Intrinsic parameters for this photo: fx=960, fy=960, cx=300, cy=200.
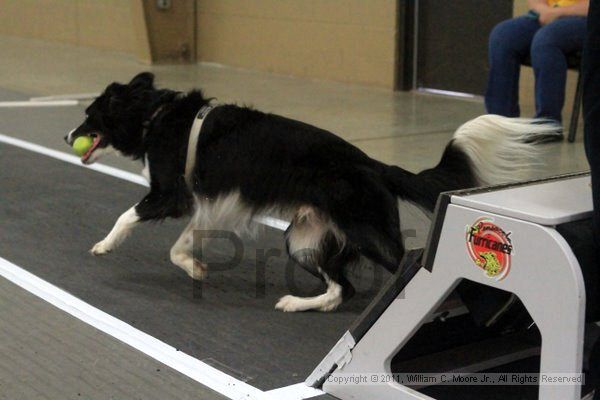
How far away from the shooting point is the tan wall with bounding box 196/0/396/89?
10.2 m

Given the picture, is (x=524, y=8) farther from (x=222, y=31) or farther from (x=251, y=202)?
(x=251, y=202)

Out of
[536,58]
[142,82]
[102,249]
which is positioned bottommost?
[102,249]

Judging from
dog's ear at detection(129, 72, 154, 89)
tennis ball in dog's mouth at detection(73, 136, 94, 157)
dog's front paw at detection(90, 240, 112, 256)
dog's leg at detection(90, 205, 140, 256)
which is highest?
dog's ear at detection(129, 72, 154, 89)

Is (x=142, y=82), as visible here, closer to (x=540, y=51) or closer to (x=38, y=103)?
(x=540, y=51)

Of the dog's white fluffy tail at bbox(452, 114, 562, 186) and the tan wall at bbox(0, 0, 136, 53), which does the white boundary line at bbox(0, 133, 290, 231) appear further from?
the tan wall at bbox(0, 0, 136, 53)

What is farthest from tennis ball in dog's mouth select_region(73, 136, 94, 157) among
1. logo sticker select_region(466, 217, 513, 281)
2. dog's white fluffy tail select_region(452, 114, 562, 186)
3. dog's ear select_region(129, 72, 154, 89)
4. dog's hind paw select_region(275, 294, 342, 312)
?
logo sticker select_region(466, 217, 513, 281)

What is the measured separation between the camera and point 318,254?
4.05m

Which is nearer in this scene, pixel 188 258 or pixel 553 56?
pixel 188 258

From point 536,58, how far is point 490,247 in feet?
15.1

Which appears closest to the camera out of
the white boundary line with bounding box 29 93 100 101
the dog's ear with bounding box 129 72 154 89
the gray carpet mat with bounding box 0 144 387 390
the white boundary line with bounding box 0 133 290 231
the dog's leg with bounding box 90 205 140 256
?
the gray carpet mat with bounding box 0 144 387 390

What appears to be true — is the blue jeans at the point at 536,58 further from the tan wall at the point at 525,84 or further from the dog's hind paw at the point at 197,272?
the dog's hind paw at the point at 197,272

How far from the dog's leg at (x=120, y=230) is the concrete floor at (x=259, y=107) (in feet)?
1.45

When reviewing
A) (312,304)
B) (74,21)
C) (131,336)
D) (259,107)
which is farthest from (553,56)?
(74,21)

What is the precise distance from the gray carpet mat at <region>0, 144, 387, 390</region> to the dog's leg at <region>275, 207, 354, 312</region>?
6 centimetres
